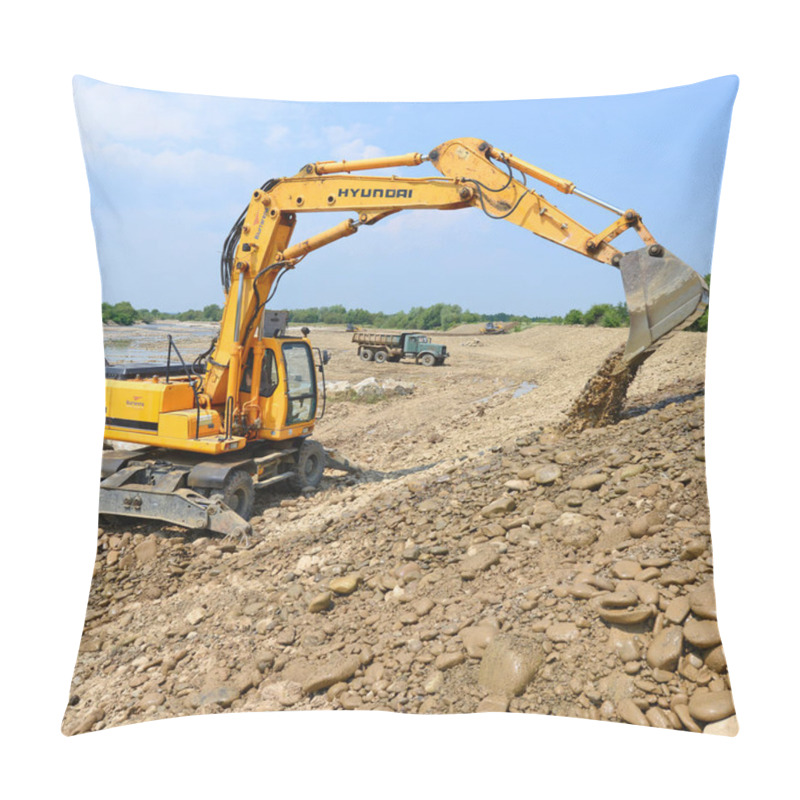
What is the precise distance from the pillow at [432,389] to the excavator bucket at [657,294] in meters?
0.02

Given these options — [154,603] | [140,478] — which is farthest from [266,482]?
[154,603]

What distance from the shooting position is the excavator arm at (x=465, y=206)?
375cm

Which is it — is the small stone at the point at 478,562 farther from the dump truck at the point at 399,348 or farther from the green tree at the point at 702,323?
the green tree at the point at 702,323

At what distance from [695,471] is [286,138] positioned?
291 centimetres

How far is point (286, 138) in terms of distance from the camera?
4.01 metres

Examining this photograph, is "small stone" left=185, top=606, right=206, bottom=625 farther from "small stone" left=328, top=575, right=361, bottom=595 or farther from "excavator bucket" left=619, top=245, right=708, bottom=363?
"excavator bucket" left=619, top=245, right=708, bottom=363

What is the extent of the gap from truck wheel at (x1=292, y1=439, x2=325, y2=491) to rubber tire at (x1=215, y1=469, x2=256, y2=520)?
59 centimetres

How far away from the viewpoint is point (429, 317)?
414cm

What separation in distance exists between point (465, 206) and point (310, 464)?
283 centimetres

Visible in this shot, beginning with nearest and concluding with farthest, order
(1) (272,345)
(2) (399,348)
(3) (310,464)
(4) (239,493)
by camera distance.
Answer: (2) (399,348) < (4) (239,493) < (1) (272,345) < (3) (310,464)

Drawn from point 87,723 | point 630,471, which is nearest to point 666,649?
point 630,471

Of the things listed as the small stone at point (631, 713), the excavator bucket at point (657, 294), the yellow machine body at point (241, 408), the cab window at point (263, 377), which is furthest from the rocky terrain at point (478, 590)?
the cab window at point (263, 377)

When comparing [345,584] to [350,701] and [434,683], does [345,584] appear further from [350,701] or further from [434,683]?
[434,683]

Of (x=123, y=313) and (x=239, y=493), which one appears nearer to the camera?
(x=123, y=313)
